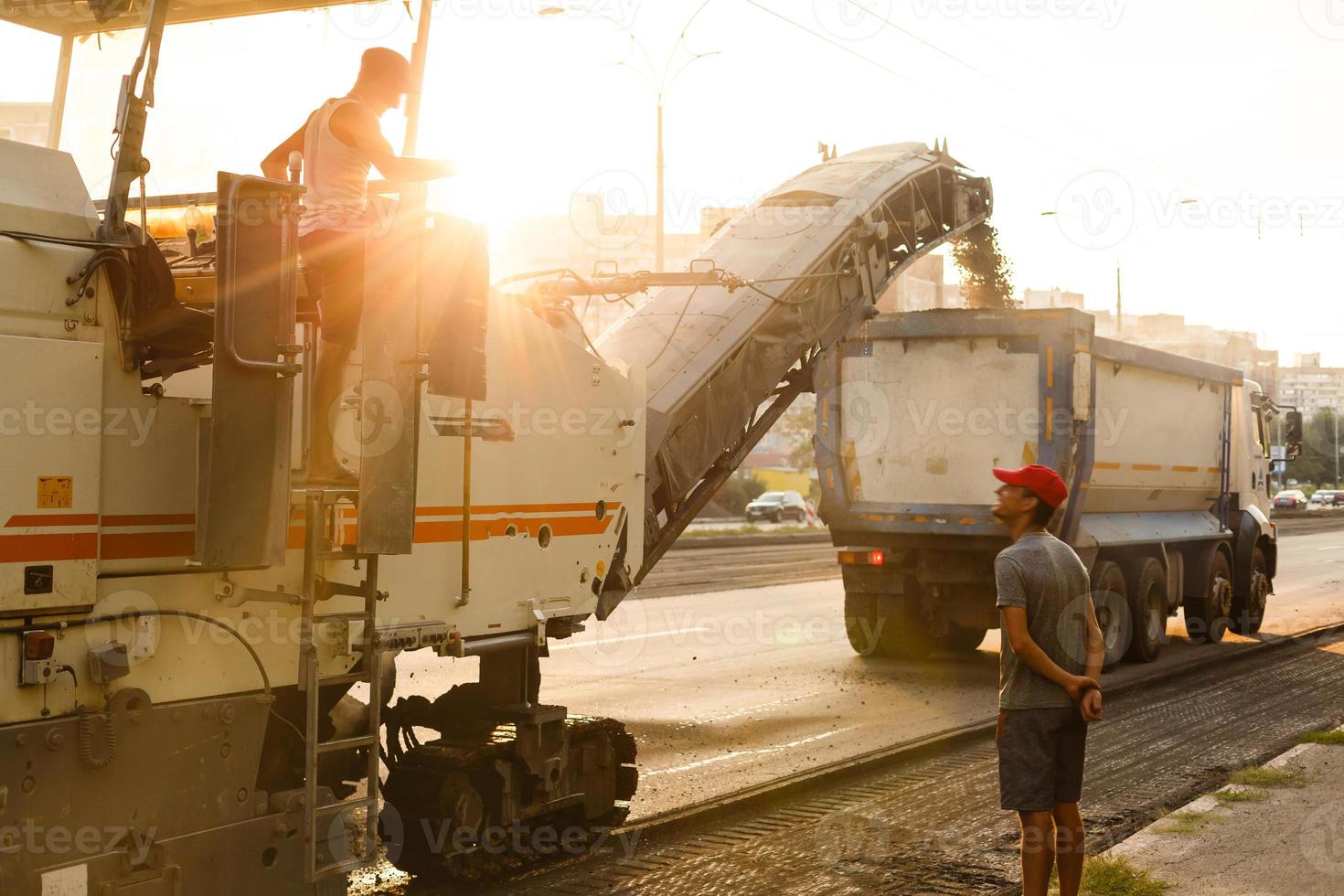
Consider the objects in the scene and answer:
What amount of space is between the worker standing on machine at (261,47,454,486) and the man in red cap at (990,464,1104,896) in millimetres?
2488

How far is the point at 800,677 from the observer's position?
42.6 feet

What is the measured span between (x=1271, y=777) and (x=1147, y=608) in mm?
6159

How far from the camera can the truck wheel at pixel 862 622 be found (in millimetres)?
14078

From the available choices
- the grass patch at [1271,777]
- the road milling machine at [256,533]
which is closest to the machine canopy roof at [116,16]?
the road milling machine at [256,533]

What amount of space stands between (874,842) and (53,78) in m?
5.12

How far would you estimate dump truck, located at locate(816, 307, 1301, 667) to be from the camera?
13.0 meters

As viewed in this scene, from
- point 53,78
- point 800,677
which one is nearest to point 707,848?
point 53,78

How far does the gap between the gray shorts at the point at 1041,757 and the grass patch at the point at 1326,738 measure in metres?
4.89

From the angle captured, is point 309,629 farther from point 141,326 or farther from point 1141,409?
point 1141,409

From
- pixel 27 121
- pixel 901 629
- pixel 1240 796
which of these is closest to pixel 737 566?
pixel 901 629

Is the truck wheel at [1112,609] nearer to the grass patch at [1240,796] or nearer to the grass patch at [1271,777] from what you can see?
the grass patch at [1271,777]

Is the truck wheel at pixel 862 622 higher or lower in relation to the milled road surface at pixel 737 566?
higher

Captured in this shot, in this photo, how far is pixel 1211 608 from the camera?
1614 centimetres

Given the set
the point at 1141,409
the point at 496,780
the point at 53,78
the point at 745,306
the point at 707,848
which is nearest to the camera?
the point at 53,78
